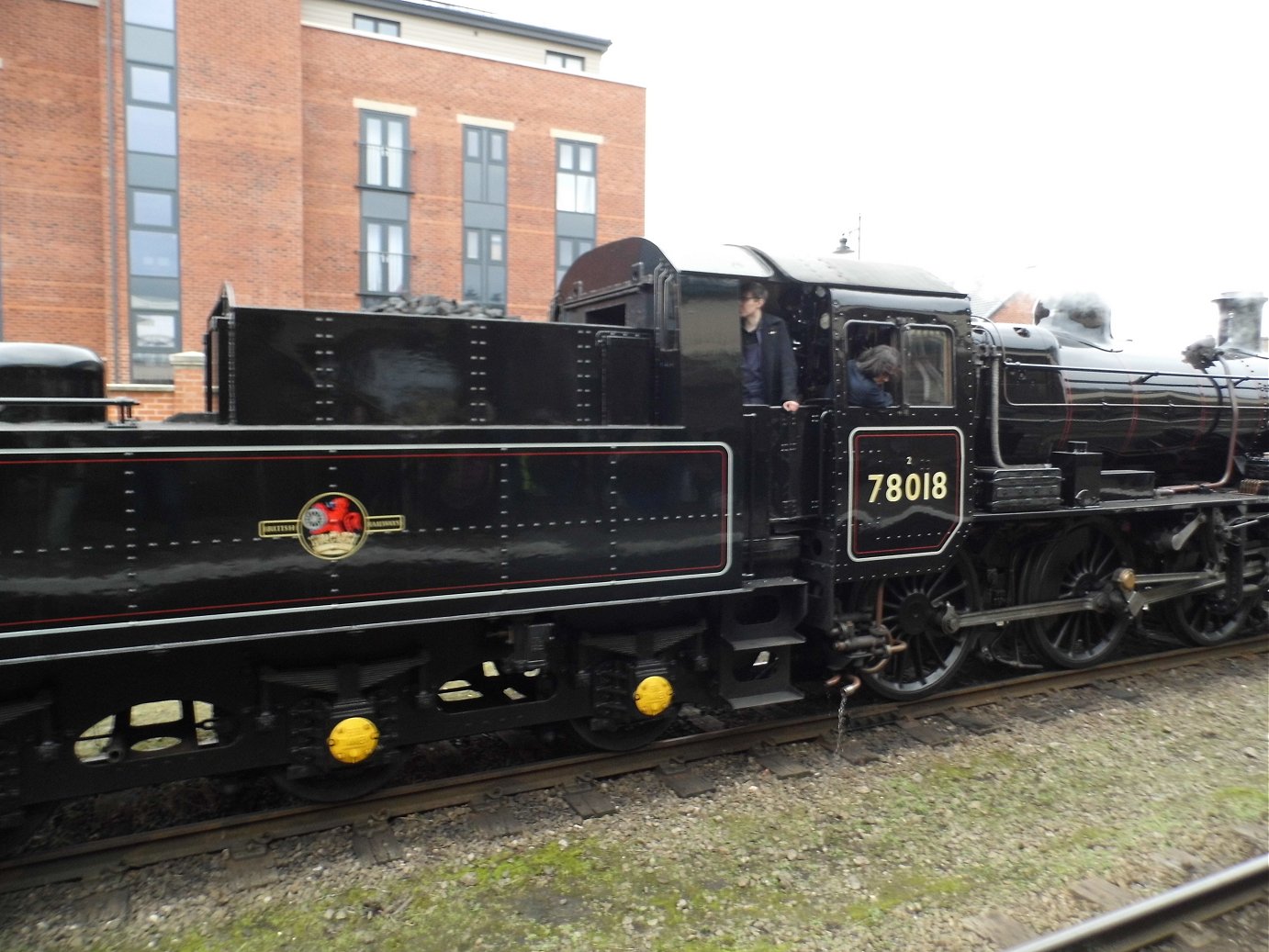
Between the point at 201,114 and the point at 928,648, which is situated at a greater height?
the point at 201,114

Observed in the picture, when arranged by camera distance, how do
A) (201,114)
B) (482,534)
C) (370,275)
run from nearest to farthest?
(482,534) → (201,114) → (370,275)

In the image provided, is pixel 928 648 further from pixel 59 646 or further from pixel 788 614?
pixel 59 646

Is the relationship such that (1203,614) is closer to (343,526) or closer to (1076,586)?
(1076,586)

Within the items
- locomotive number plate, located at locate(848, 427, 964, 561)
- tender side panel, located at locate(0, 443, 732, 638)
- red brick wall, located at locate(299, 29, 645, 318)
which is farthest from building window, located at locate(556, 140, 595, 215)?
tender side panel, located at locate(0, 443, 732, 638)

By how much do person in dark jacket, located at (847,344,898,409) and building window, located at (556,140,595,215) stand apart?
911 inches

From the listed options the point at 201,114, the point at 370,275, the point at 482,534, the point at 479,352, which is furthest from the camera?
the point at 370,275

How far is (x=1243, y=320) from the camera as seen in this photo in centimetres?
946

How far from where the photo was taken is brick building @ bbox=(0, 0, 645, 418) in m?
22.0

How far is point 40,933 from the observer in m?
3.59

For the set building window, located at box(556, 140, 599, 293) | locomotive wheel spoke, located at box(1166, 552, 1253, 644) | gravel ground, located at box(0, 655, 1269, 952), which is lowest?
gravel ground, located at box(0, 655, 1269, 952)

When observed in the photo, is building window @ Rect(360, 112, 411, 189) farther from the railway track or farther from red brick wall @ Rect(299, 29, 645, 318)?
the railway track

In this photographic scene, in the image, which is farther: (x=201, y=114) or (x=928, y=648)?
(x=201, y=114)

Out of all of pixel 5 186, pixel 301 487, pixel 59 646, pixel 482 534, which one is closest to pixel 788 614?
pixel 482 534

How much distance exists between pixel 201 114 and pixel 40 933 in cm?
2326
